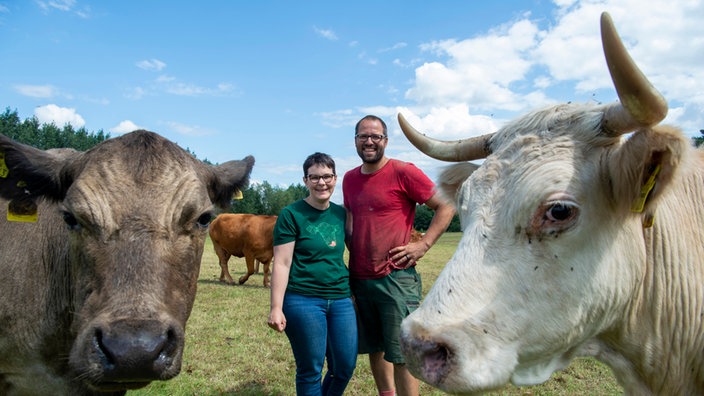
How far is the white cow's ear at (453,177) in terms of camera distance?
343 centimetres

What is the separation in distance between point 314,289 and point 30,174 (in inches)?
97.3

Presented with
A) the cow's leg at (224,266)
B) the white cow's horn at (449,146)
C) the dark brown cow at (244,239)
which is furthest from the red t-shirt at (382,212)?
the cow's leg at (224,266)

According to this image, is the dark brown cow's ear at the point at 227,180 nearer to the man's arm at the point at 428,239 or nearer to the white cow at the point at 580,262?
the man's arm at the point at 428,239

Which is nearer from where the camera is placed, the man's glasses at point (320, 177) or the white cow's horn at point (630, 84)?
the white cow's horn at point (630, 84)

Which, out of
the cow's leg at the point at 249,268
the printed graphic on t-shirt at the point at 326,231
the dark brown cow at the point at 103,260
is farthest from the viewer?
the cow's leg at the point at 249,268

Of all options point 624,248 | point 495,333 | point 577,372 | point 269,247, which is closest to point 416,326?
point 495,333

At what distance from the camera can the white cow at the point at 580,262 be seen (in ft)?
6.79

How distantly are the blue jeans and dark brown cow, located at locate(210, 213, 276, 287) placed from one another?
12126mm

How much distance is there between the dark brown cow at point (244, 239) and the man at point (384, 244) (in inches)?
473

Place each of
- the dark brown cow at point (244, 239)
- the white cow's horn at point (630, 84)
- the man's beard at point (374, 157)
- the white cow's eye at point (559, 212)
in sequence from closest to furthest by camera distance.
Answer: the white cow's horn at point (630, 84) < the white cow's eye at point (559, 212) < the man's beard at point (374, 157) < the dark brown cow at point (244, 239)

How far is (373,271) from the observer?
4332 millimetres

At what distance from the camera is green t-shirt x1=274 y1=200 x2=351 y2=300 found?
168 inches

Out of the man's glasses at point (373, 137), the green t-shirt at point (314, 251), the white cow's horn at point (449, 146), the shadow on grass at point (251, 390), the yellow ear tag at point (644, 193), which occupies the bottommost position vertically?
the shadow on grass at point (251, 390)

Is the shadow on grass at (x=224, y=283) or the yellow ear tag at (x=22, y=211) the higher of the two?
the yellow ear tag at (x=22, y=211)
